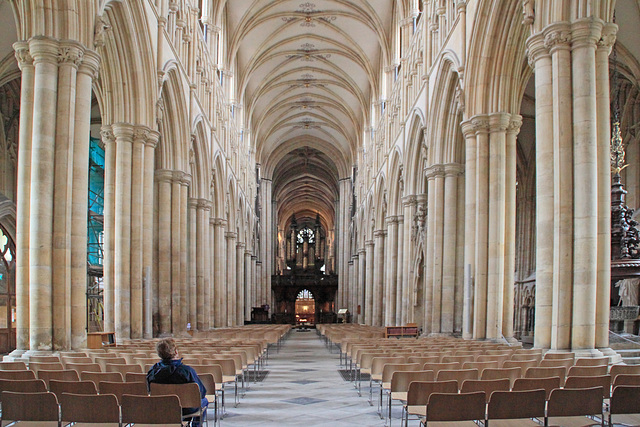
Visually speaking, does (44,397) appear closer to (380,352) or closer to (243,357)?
(243,357)

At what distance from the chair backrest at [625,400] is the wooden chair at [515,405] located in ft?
1.91

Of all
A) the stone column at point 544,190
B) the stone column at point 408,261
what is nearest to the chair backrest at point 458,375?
the stone column at point 544,190

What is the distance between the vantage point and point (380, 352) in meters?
9.94

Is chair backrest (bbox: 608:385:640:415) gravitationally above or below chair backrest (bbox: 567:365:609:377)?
above

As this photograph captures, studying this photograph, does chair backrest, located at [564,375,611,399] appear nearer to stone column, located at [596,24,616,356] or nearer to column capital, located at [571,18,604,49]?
stone column, located at [596,24,616,356]

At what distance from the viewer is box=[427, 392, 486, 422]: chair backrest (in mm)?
4875

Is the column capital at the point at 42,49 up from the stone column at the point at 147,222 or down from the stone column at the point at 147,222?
up

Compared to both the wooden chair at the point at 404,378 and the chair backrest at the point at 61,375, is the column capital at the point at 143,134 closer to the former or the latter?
the chair backrest at the point at 61,375

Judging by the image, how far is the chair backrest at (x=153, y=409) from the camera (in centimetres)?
466

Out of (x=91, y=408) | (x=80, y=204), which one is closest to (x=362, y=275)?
(x=80, y=204)

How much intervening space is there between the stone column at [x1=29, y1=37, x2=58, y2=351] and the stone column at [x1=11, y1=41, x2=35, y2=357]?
109 mm

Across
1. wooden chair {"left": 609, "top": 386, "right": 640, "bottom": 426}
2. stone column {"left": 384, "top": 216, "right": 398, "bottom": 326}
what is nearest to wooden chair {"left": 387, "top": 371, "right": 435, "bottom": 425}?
wooden chair {"left": 609, "top": 386, "right": 640, "bottom": 426}

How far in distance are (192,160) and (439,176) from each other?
8.89 meters

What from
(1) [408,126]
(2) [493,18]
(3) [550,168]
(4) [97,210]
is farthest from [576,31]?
(4) [97,210]
